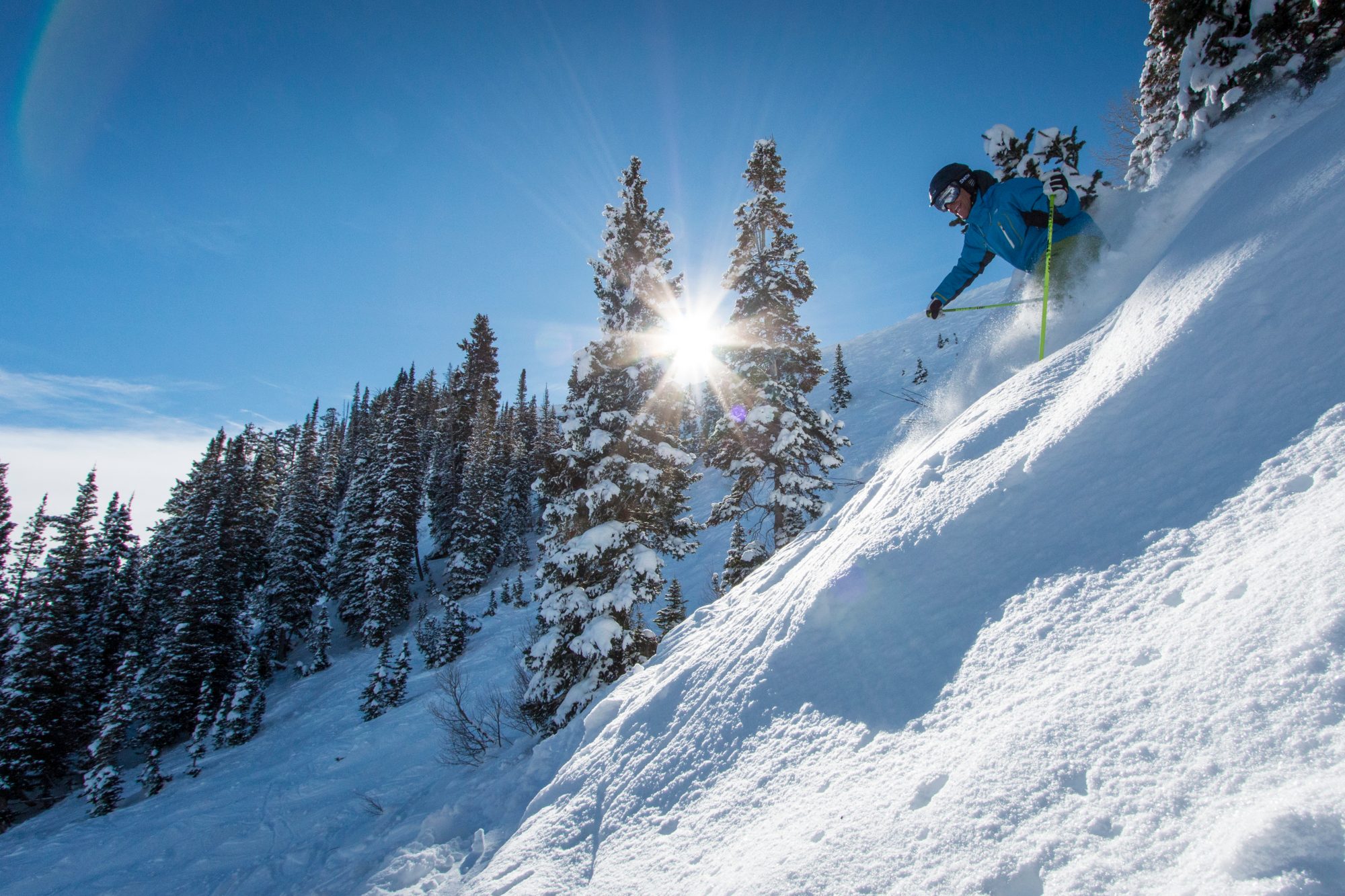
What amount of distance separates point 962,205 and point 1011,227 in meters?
0.71

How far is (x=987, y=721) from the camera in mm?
2340

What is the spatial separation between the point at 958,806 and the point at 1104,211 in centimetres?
803

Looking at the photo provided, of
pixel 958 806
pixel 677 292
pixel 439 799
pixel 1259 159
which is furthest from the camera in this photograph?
pixel 677 292

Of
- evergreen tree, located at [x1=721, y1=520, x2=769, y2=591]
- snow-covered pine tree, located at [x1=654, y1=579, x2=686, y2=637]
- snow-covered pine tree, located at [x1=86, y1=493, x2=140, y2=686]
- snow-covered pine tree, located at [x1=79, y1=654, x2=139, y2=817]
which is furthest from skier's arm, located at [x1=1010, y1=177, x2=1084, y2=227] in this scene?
snow-covered pine tree, located at [x1=86, y1=493, x2=140, y2=686]

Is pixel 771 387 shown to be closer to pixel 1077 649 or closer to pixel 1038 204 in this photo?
pixel 1038 204

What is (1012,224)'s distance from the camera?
6.86m

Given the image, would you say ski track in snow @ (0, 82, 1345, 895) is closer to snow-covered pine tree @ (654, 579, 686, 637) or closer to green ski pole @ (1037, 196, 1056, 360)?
green ski pole @ (1037, 196, 1056, 360)

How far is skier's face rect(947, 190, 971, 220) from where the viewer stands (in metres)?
7.16

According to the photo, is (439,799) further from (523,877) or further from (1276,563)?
(1276,563)

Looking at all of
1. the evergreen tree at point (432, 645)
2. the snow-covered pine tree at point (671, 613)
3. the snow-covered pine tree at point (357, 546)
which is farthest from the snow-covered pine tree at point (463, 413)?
the snow-covered pine tree at point (671, 613)

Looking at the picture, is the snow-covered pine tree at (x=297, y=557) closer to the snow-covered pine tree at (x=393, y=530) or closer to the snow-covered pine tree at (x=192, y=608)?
the snow-covered pine tree at (x=192, y=608)

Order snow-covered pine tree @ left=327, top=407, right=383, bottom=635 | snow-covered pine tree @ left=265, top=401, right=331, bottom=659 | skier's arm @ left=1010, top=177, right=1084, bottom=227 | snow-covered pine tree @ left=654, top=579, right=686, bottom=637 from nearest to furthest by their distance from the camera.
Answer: skier's arm @ left=1010, top=177, right=1084, bottom=227, snow-covered pine tree @ left=654, top=579, right=686, bottom=637, snow-covered pine tree @ left=265, top=401, right=331, bottom=659, snow-covered pine tree @ left=327, top=407, right=383, bottom=635

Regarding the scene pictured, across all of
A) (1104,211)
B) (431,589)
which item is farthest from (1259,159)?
(431,589)

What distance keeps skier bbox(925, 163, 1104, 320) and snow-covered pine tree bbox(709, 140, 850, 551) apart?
7237 millimetres
